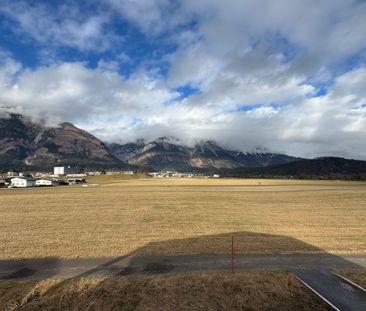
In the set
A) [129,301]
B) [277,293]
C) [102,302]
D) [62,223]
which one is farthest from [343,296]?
Answer: [62,223]

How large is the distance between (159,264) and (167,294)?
3749 mm

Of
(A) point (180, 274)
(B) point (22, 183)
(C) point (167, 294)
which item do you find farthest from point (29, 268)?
(B) point (22, 183)

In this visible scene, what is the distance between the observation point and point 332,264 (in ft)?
48.3

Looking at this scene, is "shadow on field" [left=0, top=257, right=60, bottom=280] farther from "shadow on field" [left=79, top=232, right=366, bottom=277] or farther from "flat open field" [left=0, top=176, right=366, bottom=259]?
"shadow on field" [left=79, top=232, right=366, bottom=277]

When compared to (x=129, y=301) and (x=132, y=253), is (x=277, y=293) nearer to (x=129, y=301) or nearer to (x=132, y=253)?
(x=129, y=301)

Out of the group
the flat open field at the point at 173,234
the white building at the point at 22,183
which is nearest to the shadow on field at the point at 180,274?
the flat open field at the point at 173,234

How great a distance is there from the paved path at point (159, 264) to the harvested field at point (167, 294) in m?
1.11

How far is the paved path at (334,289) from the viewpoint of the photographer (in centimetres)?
1000

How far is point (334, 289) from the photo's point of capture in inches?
444

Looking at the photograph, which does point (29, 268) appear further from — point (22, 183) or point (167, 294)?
point (22, 183)

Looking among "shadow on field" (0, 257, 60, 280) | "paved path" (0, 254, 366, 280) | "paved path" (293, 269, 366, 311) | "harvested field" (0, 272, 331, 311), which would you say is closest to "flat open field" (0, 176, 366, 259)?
"shadow on field" (0, 257, 60, 280)

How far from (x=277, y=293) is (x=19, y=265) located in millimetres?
11342

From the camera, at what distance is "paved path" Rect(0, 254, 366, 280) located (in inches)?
535

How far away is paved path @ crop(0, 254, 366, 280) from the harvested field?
3.63 feet
